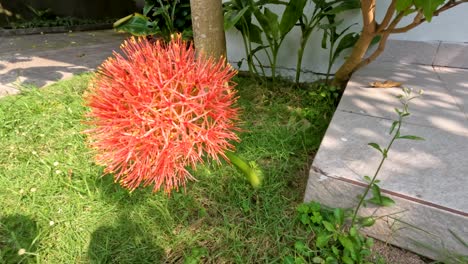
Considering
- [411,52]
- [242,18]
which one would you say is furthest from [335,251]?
[411,52]

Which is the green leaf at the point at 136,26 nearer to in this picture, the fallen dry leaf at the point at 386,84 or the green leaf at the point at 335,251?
the fallen dry leaf at the point at 386,84

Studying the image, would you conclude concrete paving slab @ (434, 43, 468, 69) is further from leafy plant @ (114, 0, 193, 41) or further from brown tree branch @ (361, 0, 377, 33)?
leafy plant @ (114, 0, 193, 41)

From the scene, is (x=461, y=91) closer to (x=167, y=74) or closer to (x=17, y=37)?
(x=167, y=74)

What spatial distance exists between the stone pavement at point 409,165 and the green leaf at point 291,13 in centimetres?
56

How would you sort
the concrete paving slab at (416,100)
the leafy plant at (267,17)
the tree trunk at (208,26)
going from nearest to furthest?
the tree trunk at (208,26)
the concrete paving slab at (416,100)
the leafy plant at (267,17)

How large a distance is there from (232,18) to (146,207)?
1.08 meters

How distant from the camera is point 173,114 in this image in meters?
0.82

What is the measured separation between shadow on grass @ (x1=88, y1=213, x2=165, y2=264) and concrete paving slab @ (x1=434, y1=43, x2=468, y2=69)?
229cm

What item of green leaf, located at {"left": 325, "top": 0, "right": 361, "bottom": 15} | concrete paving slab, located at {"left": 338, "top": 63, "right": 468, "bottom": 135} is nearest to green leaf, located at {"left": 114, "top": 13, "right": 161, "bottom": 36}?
green leaf, located at {"left": 325, "top": 0, "right": 361, "bottom": 15}

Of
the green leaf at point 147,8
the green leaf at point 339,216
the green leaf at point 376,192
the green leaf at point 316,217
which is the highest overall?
the green leaf at point 147,8

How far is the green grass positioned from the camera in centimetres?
109

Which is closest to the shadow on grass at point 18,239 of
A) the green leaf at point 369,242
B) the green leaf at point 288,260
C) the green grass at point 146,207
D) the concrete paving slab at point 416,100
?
the green grass at point 146,207

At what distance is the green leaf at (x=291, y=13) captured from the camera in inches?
69.4

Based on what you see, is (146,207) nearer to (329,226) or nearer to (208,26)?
(329,226)
